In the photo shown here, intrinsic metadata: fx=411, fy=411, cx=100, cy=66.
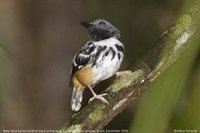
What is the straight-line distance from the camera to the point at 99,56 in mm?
709

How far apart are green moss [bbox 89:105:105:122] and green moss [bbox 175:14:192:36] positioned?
0.60ft

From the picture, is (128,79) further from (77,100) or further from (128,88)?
(77,100)

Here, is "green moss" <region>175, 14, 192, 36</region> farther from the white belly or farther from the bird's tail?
the bird's tail

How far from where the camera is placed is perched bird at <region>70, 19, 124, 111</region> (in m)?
0.68

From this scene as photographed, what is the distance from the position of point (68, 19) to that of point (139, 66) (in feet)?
2.02

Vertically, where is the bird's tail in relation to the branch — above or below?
below

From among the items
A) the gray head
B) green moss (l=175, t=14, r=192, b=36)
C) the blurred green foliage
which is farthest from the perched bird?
the blurred green foliage

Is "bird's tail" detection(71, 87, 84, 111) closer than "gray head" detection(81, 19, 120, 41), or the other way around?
"gray head" detection(81, 19, 120, 41)

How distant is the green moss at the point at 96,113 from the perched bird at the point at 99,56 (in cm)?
1

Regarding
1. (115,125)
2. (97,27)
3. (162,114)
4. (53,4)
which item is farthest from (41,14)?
(162,114)

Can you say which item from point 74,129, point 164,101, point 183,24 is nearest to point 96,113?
point 74,129

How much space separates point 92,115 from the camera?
65 centimetres

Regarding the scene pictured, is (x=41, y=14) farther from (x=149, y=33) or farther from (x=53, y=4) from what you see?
(x=149, y=33)

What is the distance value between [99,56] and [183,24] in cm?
18
